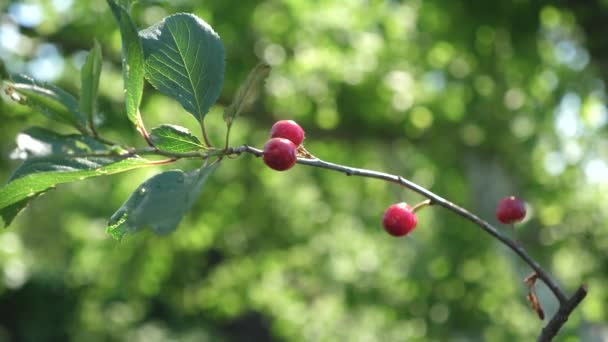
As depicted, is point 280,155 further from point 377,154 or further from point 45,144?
point 377,154

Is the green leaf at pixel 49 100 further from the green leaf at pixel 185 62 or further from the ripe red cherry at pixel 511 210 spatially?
the ripe red cherry at pixel 511 210

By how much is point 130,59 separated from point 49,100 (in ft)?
0.35

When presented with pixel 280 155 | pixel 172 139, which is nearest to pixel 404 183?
pixel 280 155

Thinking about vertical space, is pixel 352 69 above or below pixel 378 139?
above

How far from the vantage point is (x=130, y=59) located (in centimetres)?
60

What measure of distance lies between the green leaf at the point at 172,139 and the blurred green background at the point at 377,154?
267cm

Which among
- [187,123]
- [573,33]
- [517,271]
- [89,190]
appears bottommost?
[89,190]

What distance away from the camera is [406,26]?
400 centimetres

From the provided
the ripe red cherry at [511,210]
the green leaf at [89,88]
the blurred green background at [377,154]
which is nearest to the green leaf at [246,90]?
the green leaf at [89,88]

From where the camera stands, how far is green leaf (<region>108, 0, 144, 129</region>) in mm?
571

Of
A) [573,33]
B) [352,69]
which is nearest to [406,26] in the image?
[352,69]

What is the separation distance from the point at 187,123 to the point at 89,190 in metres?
1.40

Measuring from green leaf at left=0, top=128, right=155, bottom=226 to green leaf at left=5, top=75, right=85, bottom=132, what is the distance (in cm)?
2

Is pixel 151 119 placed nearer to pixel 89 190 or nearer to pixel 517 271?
pixel 89 190
